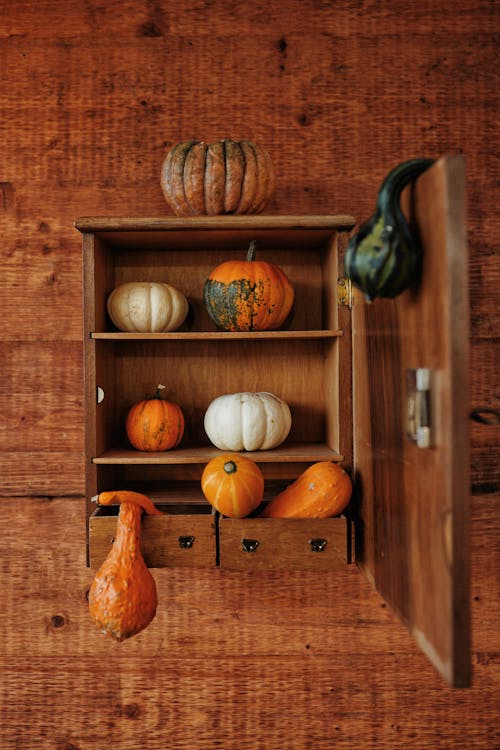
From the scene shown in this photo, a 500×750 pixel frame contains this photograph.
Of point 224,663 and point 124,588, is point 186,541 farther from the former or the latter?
point 224,663

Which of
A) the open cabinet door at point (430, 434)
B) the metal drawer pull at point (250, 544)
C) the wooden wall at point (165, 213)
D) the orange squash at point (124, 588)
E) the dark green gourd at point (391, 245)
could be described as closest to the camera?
the open cabinet door at point (430, 434)

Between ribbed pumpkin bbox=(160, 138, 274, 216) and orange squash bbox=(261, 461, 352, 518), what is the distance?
0.64 m

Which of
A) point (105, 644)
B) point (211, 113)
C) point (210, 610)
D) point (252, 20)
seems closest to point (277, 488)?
point (210, 610)

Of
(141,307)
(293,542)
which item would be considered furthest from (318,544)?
(141,307)

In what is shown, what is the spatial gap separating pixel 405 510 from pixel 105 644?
1.14 meters

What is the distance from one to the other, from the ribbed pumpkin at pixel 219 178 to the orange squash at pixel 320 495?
644 mm

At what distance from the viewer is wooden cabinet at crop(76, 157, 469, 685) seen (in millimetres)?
901

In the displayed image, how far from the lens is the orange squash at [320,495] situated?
1.42 meters

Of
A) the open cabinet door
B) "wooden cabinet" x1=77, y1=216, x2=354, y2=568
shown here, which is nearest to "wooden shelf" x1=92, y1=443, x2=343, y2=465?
"wooden cabinet" x1=77, y1=216, x2=354, y2=568

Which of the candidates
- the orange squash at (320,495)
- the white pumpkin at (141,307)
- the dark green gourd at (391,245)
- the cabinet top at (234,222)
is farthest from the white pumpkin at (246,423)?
the dark green gourd at (391,245)

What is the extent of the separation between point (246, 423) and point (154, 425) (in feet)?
0.78

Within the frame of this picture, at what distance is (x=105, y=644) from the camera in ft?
6.03

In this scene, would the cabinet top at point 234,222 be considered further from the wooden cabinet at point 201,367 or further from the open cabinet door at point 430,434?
the open cabinet door at point 430,434

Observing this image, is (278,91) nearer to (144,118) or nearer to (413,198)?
(144,118)
